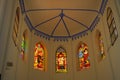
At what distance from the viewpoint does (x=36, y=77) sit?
39.0 ft

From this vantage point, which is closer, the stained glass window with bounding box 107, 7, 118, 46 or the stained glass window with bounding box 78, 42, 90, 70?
the stained glass window with bounding box 107, 7, 118, 46

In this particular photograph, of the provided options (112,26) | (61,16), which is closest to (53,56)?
(61,16)

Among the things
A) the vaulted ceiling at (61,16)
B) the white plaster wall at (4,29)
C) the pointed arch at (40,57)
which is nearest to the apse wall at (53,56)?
the white plaster wall at (4,29)

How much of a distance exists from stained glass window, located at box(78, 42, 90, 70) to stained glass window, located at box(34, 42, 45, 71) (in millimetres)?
2888

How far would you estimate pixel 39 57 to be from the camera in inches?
519

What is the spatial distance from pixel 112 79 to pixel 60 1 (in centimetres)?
589

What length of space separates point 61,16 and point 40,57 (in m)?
3.54

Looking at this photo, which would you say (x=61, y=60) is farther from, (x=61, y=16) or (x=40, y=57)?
(x=61, y=16)

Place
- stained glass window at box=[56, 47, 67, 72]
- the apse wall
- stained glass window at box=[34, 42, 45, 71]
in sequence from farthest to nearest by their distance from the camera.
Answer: stained glass window at box=[56, 47, 67, 72] < stained glass window at box=[34, 42, 45, 71] < the apse wall

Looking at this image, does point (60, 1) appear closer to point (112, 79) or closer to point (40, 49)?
point (40, 49)

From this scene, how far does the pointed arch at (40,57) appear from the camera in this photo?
503 inches

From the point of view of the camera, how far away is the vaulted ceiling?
451 inches

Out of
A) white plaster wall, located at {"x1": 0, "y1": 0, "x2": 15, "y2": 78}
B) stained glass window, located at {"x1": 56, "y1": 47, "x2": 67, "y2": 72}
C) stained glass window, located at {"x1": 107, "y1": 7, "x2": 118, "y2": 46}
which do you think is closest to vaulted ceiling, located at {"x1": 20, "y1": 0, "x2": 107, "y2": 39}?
stained glass window, located at {"x1": 107, "y1": 7, "x2": 118, "y2": 46}

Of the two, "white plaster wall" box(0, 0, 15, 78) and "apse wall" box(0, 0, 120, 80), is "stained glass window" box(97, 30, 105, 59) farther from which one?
"white plaster wall" box(0, 0, 15, 78)
